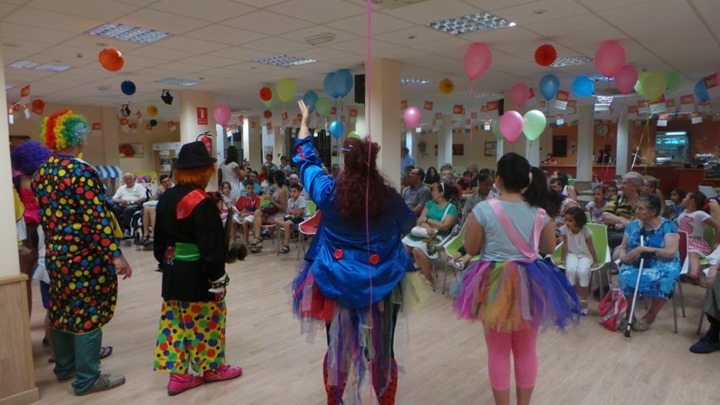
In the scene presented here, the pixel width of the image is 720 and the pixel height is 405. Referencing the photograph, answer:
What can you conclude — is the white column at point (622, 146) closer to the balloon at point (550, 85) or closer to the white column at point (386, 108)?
the balloon at point (550, 85)

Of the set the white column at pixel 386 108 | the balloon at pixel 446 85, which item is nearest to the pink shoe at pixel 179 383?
the white column at pixel 386 108

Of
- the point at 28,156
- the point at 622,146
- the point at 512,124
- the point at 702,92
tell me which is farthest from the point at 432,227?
the point at 622,146

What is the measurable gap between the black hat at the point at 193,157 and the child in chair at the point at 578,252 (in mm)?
3259

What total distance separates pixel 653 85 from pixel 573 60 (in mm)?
1279

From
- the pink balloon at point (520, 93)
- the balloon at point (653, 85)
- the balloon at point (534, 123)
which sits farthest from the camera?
the pink balloon at point (520, 93)

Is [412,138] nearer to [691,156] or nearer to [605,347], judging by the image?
[691,156]

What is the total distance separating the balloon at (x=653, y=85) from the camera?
7.48 meters

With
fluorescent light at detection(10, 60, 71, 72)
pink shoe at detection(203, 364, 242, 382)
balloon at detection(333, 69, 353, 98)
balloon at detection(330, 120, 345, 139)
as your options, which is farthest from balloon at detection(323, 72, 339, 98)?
pink shoe at detection(203, 364, 242, 382)

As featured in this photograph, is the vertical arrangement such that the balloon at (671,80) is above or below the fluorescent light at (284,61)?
below

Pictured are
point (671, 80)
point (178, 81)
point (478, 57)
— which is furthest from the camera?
point (178, 81)

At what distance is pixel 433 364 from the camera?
3342 millimetres

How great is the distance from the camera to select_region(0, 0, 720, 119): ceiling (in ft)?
15.5

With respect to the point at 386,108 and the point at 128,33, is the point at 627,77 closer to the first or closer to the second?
the point at 386,108

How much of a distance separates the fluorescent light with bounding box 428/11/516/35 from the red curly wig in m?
3.59
